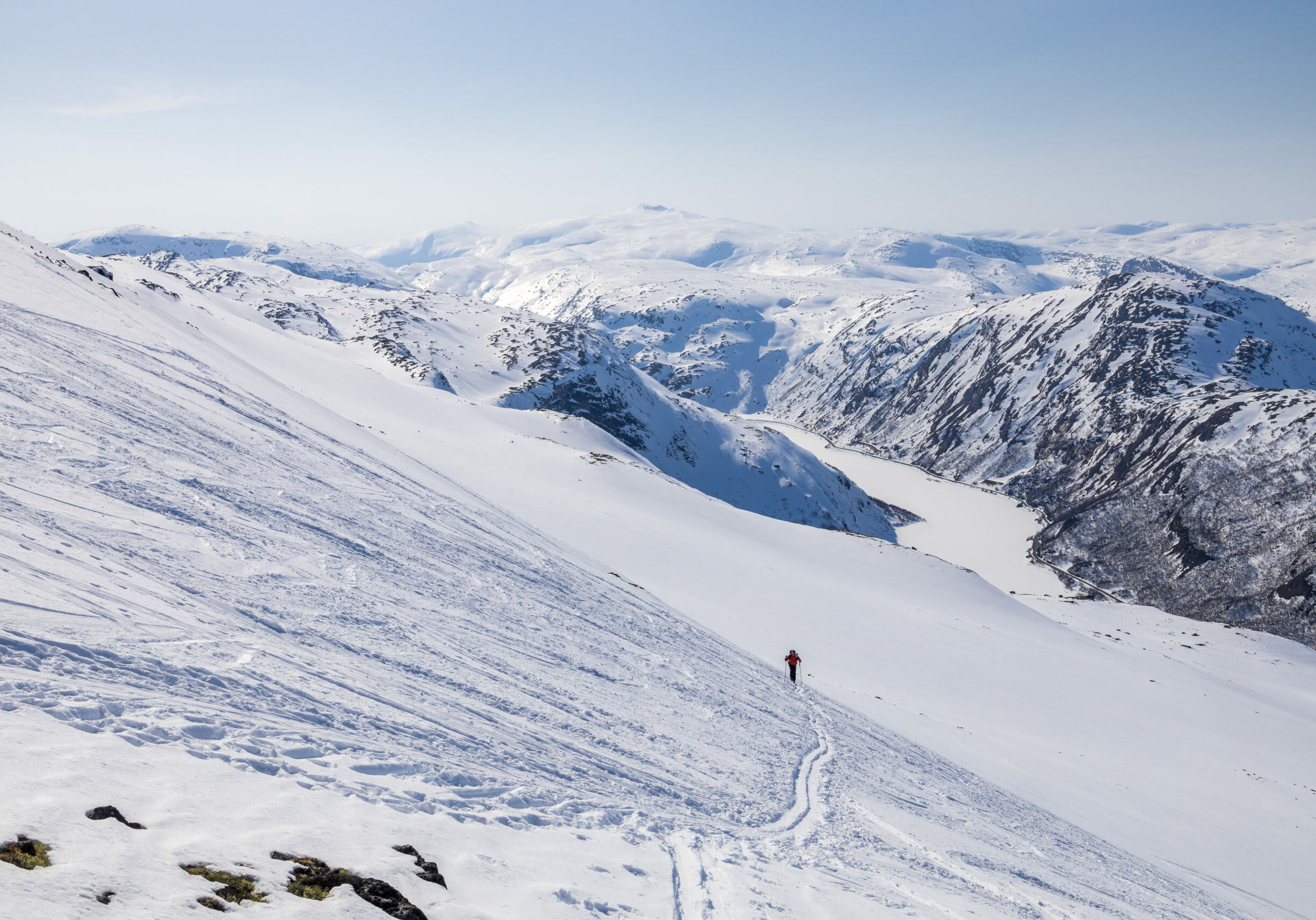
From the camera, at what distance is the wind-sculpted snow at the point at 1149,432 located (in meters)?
90.1

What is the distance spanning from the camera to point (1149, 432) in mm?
122375

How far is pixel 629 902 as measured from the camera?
948cm

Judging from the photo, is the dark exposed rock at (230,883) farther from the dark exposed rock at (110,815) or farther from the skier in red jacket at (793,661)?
the skier in red jacket at (793,661)

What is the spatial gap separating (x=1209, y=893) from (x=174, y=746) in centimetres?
2569

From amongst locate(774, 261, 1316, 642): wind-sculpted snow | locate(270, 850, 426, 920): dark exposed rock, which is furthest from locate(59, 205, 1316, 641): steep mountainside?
locate(270, 850, 426, 920): dark exposed rock

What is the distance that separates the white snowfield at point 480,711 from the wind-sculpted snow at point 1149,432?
210 feet

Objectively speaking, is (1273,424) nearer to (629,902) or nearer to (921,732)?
(921,732)

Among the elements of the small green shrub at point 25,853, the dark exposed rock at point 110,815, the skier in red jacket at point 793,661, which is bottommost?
the skier in red jacket at point 793,661

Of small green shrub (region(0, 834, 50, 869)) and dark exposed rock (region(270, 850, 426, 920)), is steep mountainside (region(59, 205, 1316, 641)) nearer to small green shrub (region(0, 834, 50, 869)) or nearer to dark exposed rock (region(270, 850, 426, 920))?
dark exposed rock (region(270, 850, 426, 920))

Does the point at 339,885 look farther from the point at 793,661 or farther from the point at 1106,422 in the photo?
the point at 1106,422

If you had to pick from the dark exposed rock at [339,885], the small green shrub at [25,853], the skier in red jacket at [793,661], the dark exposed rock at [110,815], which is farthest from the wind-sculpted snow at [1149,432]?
the small green shrub at [25,853]

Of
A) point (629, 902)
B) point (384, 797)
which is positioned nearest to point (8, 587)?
point (384, 797)

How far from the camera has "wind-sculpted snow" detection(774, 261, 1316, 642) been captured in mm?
90125

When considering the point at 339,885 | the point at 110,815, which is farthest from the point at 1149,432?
the point at 110,815
